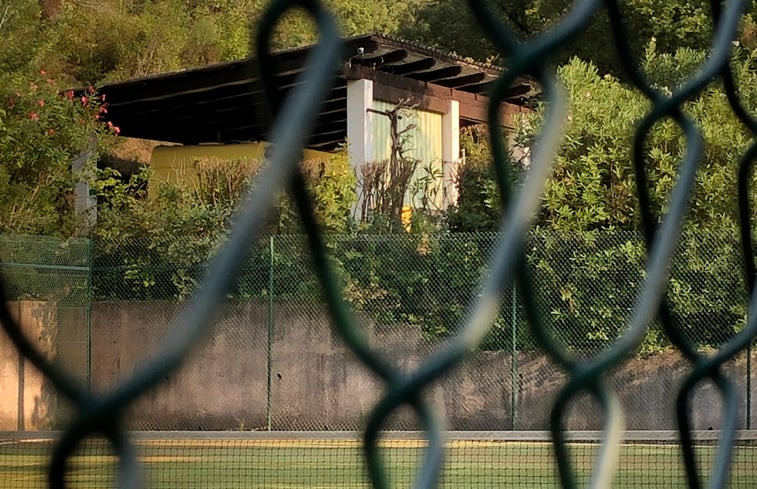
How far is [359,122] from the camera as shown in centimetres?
1313

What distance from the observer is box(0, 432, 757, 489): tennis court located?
32.5ft

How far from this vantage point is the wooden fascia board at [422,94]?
13.3 meters

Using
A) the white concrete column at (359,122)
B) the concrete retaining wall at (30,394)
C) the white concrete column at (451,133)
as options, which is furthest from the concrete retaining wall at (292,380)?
the white concrete column at (451,133)

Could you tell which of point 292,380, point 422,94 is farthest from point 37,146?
point 422,94

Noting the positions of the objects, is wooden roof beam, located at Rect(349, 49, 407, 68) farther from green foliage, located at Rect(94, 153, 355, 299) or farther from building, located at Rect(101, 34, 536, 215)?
green foliage, located at Rect(94, 153, 355, 299)

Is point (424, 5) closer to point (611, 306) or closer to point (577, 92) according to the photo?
point (577, 92)

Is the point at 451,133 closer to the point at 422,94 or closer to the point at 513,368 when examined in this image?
the point at 422,94

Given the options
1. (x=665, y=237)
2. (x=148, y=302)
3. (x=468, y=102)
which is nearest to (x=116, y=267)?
(x=148, y=302)

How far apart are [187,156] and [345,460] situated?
394 cm

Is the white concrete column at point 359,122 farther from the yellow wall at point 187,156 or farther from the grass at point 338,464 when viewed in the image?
the grass at point 338,464

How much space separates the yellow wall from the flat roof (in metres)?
0.50

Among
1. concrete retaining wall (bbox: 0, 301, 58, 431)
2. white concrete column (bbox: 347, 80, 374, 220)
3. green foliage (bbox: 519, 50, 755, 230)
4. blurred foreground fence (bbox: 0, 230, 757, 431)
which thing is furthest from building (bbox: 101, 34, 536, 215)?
concrete retaining wall (bbox: 0, 301, 58, 431)

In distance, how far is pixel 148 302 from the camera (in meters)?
11.7

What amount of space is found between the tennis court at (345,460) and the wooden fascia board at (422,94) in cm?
320
